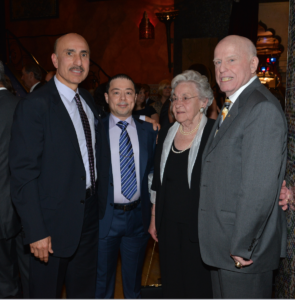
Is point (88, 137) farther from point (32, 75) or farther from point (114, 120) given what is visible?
point (32, 75)

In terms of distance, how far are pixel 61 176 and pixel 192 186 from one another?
2.72 ft

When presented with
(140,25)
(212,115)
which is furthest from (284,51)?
(212,115)

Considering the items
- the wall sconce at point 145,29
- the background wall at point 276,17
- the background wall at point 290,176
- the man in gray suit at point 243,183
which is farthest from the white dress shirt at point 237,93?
the background wall at point 276,17

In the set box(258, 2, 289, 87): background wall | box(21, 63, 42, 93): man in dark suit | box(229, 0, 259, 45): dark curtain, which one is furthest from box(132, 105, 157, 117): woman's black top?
box(258, 2, 289, 87): background wall

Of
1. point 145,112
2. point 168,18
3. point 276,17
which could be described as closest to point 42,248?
point 145,112

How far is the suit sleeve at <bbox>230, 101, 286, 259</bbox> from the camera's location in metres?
1.45

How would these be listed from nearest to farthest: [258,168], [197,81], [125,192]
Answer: [258,168] < [197,81] < [125,192]

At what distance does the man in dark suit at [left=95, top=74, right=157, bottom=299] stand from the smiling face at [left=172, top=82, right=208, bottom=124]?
402mm

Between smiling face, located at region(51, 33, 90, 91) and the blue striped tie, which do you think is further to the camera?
the blue striped tie

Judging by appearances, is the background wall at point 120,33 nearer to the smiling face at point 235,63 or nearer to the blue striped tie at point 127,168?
the blue striped tie at point 127,168

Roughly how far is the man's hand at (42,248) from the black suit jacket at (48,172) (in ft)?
0.11

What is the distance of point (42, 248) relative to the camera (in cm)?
185

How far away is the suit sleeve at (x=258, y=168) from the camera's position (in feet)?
4.76

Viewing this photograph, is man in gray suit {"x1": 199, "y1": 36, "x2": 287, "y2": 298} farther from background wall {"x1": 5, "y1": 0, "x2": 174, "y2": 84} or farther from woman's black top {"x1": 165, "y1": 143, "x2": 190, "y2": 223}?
background wall {"x1": 5, "y1": 0, "x2": 174, "y2": 84}
